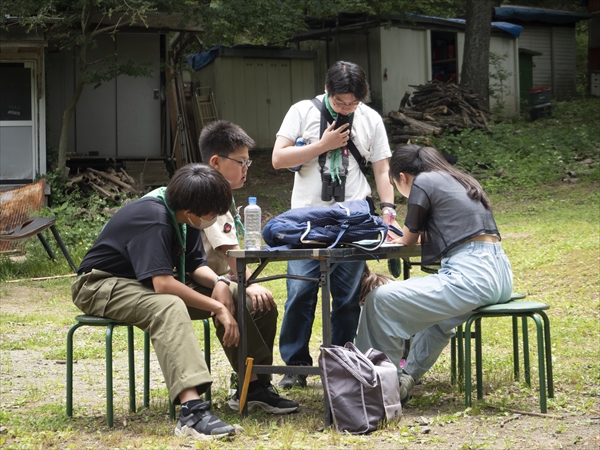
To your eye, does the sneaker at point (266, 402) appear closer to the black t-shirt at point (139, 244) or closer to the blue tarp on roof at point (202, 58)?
the black t-shirt at point (139, 244)

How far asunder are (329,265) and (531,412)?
1.32 meters

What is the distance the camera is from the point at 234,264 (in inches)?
181

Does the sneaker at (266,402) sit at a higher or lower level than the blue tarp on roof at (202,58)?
lower

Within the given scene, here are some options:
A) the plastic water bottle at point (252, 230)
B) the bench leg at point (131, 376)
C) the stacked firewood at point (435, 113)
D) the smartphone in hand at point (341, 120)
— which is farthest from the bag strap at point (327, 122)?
the stacked firewood at point (435, 113)

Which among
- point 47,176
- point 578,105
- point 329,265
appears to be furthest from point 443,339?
point 578,105

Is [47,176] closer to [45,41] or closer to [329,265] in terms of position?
[45,41]

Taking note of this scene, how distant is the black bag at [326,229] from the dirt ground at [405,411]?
3.07 ft

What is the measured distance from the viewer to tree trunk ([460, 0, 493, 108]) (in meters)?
19.6

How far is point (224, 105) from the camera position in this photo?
67.6 feet

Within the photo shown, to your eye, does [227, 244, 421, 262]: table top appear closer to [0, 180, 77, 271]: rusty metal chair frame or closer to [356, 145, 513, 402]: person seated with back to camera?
[356, 145, 513, 402]: person seated with back to camera

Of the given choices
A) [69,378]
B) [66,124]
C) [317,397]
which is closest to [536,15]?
[66,124]

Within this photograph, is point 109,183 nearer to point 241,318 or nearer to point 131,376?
point 131,376

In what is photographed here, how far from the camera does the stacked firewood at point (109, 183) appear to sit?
14742 mm

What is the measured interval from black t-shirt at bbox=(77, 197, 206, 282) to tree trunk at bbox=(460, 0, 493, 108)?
1647 centimetres
